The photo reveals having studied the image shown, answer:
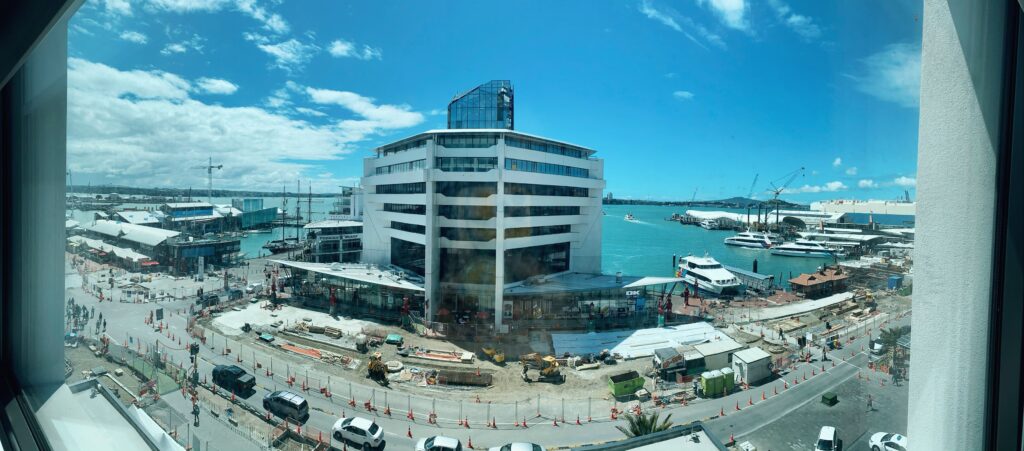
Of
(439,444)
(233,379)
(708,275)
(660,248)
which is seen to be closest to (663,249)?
(660,248)

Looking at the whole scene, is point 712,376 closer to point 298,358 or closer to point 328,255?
point 298,358

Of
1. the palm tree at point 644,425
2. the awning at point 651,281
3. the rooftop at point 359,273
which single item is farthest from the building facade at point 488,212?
the palm tree at point 644,425

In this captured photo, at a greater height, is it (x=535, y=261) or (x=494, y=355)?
(x=535, y=261)

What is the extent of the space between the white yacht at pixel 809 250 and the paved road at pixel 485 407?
0.34m

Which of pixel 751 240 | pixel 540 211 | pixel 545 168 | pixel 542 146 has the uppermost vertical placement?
pixel 542 146

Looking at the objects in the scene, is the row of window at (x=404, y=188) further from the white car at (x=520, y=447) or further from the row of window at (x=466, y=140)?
the white car at (x=520, y=447)

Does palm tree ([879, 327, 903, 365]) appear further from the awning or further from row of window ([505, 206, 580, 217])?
row of window ([505, 206, 580, 217])

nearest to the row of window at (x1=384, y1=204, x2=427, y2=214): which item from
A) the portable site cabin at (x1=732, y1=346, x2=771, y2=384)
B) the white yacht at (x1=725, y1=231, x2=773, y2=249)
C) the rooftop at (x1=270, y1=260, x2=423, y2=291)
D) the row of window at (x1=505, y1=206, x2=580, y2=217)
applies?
the rooftop at (x1=270, y1=260, x2=423, y2=291)

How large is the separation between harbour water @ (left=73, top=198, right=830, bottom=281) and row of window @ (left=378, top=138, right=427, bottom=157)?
144 cm

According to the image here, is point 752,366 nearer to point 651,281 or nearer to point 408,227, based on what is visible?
point 651,281

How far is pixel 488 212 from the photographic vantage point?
4.77 meters

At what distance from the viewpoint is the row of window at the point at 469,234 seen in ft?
15.9

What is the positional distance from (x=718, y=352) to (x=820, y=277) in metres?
0.72

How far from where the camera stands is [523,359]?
2.88 meters
